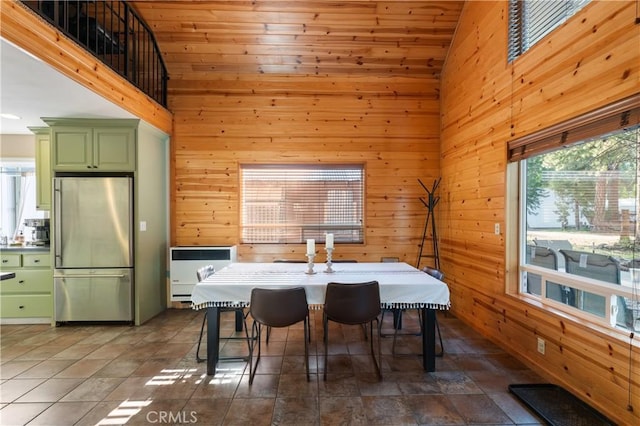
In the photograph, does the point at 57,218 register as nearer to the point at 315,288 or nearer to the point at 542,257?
the point at 315,288

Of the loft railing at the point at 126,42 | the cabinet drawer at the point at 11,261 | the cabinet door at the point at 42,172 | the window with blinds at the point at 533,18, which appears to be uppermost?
the loft railing at the point at 126,42

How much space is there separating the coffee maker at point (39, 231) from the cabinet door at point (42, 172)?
0.98 feet

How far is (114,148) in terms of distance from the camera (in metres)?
3.69

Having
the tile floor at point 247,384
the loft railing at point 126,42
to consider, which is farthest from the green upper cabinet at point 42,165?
the tile floor at point 247,384

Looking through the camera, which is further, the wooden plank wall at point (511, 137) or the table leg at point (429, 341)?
the table leg at point (429, 341)

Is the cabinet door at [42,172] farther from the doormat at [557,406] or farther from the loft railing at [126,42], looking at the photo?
the doormat at [557,406]

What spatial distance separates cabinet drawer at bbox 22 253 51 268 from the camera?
12.1 feet

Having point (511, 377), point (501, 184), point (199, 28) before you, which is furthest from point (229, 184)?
point (511, 377)

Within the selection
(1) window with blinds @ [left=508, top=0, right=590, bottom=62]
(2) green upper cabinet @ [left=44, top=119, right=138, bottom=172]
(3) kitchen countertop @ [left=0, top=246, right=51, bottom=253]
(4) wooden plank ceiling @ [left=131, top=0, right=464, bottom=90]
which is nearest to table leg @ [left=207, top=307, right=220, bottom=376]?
(2) green upper cabinet @ [left=44, top=119, right=138, bottom=172]

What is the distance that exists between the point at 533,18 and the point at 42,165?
5.91 metres

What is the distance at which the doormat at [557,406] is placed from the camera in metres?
1.94

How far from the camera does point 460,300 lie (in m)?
3.93

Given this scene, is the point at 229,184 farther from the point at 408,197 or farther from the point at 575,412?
the point at 575,412

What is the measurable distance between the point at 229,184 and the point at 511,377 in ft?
13.3
